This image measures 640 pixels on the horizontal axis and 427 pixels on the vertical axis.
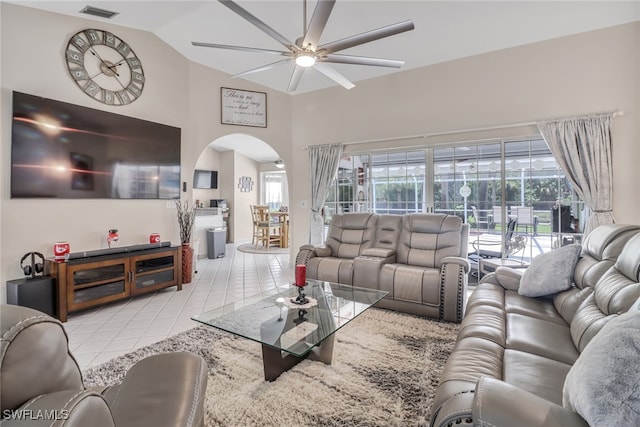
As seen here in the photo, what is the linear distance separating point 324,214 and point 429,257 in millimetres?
2427

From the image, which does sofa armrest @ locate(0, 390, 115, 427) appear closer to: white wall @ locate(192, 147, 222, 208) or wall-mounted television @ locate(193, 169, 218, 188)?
wall-mounted television @ locate(193, 169, 218, 188)

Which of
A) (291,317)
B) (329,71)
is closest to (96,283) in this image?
(291,317)

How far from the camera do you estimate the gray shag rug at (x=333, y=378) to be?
5.47 feet

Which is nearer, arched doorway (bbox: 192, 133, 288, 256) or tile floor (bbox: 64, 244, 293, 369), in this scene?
tile floor (bbox: 64, 244, 293, 369)

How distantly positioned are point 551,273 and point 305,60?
8.34ft

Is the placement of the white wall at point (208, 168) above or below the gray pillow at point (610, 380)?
above

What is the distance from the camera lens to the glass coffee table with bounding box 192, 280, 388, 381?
5.98ft

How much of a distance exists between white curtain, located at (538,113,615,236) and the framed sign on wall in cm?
415

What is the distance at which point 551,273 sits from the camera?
7.37 feet

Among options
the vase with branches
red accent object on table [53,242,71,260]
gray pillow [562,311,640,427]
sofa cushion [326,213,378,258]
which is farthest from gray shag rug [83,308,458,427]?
the vase with branches

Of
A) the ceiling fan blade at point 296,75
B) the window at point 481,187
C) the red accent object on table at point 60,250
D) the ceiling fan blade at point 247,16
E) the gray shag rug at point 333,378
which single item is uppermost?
the ceiling fan blade at point 247,16

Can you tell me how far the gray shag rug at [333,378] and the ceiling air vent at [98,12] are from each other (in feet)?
11.5

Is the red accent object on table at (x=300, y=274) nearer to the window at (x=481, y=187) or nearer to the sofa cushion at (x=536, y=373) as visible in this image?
the sofa cushion at (x=536, y=373)

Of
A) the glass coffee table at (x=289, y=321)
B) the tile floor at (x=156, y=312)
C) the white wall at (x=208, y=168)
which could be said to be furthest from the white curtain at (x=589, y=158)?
the white wall at (x=208, y=168)
